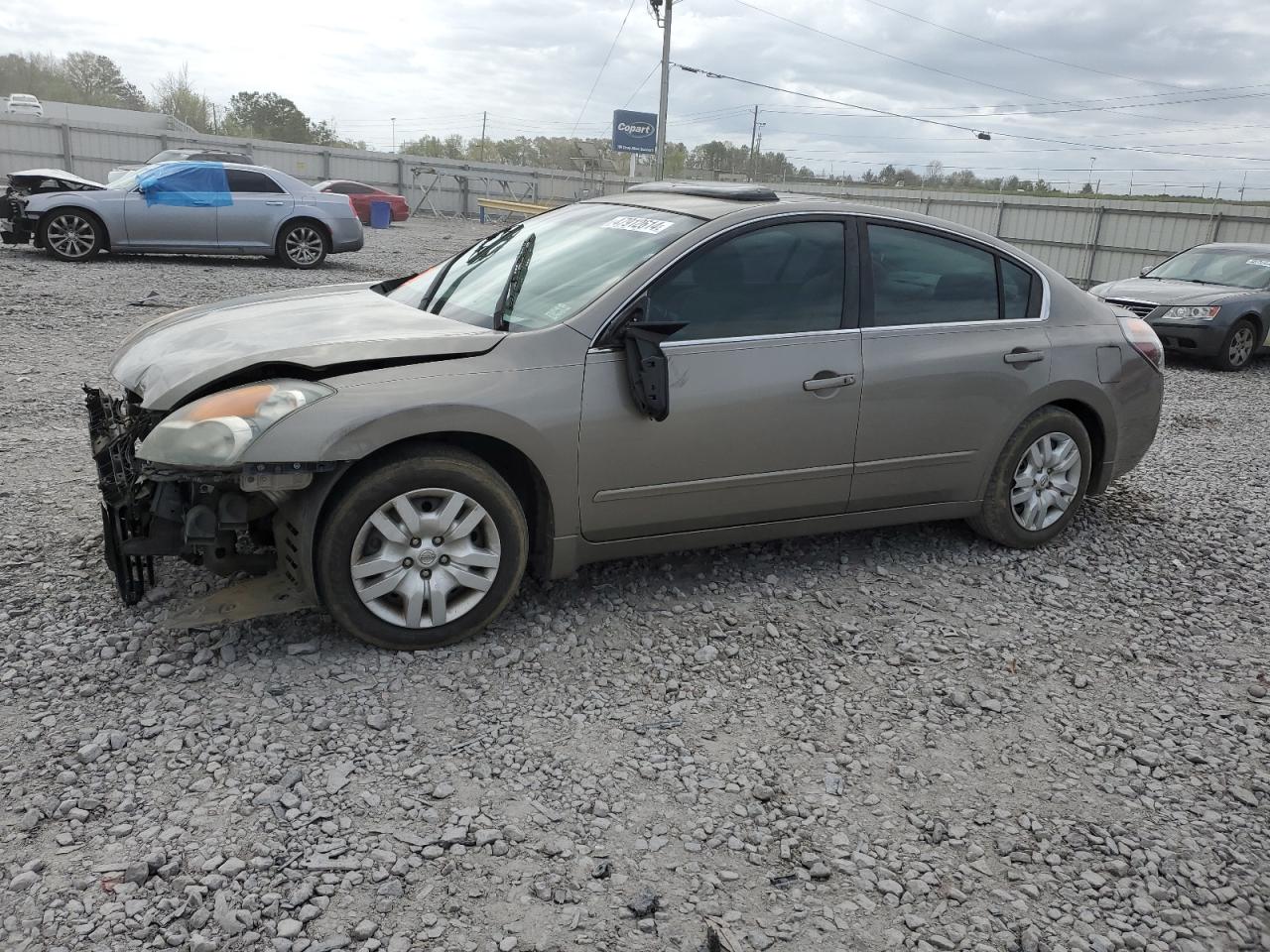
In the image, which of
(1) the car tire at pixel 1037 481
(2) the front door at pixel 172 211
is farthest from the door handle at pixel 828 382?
(2) the front door at pixel 172 211

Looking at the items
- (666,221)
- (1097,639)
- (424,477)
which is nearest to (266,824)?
(424,477)

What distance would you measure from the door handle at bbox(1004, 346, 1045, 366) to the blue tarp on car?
520 inches

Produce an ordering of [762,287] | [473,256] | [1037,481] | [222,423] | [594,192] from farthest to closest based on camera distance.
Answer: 1. [594,192]
2. [1037,481]
3. [473,256]
4. [762,287]
5. [222,423]

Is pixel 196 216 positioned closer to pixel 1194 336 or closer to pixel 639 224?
pixel 639 224

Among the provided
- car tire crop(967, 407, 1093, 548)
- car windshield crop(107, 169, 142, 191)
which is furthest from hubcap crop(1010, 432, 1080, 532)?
car windshield crop(107, 169, 142, 191)

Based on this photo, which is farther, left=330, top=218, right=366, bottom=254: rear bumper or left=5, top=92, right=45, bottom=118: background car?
left=5, top=92, right=45, bottom=118: background car

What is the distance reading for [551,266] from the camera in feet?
14.5

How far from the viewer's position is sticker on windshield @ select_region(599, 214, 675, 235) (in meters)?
4.33

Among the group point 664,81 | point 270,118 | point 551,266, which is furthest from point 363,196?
point 270,118

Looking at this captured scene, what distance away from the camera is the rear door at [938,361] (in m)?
4.50

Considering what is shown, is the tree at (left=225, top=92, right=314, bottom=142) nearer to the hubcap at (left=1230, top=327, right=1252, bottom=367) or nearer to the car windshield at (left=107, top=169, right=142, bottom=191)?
the car windshield at (left=107, top=169, right=142, bottom=191)

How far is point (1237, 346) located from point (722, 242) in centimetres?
1037

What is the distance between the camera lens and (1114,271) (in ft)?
79.2

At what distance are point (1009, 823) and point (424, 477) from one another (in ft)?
7.24
